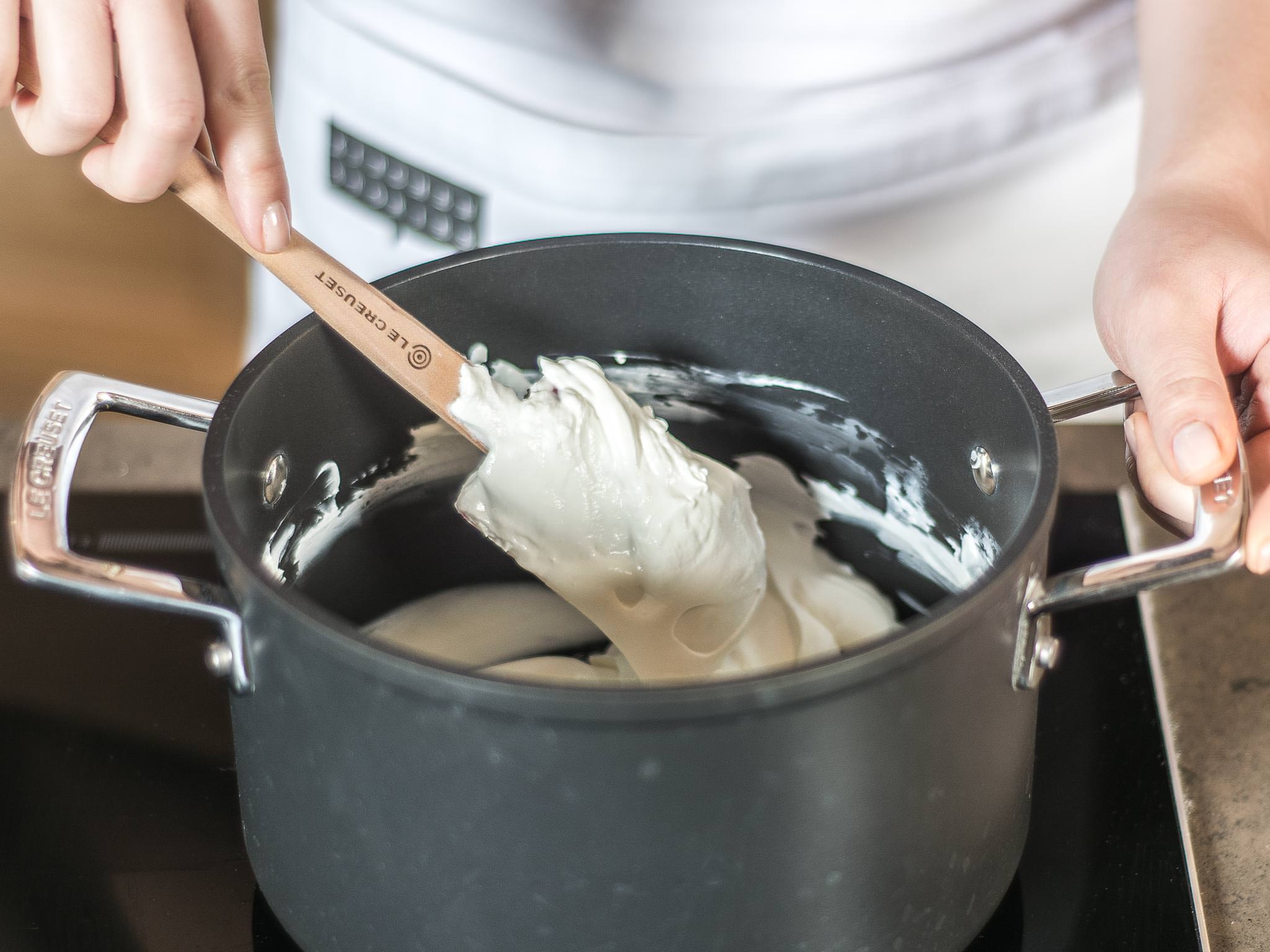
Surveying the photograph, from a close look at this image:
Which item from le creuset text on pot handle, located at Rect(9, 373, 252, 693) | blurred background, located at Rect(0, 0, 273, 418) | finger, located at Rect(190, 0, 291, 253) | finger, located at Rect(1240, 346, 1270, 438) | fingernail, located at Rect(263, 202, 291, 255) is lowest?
blurred background, located at Rect(0, 0, 273, 418)

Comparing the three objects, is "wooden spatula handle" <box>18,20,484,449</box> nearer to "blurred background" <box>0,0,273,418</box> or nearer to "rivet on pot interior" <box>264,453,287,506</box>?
"rivet on pot interior" <box>264,453,287,506</box>

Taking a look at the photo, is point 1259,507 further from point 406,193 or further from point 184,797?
point 406,193

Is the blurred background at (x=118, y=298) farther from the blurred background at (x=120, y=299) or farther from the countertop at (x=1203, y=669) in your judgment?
the countertop at (x=1203, y=669)

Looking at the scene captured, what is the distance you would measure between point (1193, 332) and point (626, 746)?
419 mm

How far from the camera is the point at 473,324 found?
71cm

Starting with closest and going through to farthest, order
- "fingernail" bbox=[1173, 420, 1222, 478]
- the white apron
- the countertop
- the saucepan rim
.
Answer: the saucepan rim, "fingernail" bbox=[1173, 420, 1222, 478], the countertop, the white apron

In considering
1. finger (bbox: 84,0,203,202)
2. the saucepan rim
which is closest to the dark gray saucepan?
the saucepan rim

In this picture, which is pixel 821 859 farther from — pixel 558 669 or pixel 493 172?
pixel 493 172

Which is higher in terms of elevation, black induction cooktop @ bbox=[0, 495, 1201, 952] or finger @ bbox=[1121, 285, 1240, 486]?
finger @ bbox=[1121, 285, 1240, 486]

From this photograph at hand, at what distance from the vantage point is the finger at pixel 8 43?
583 millimetres

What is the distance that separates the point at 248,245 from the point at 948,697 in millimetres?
405

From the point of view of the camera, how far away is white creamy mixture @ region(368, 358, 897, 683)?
70 cm

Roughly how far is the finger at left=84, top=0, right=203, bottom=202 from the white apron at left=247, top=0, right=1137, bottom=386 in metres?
0.42

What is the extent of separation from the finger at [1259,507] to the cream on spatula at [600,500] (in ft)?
0.88
